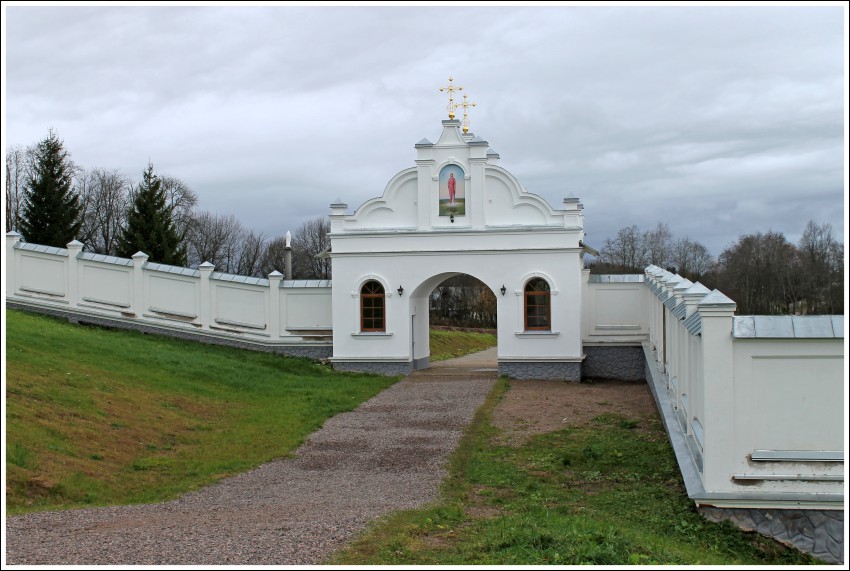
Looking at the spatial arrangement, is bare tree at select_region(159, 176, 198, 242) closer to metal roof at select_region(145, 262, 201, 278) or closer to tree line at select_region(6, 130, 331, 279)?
tree line at select_region(6, 130, 331, 279)

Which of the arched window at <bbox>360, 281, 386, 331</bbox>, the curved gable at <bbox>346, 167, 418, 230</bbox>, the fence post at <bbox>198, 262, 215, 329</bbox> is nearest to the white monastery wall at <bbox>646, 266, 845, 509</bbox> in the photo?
the curved gable at <bbox>346, 167, 418, 230</bbox>

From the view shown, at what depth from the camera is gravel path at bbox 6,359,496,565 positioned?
24.4 feet

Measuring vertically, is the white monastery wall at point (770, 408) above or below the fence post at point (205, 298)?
below

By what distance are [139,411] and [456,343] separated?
86.3 feet

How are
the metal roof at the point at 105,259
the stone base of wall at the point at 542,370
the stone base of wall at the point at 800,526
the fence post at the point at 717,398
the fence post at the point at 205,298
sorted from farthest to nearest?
the metal roof at the point at 105,259
the fence post at the point at 205,298
the stone base of wall at the point at 542,370
the fence post at the point at 717,398
the stone base of wall at the point at 800,526

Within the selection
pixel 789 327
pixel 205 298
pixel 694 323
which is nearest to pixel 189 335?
pixel 205 298

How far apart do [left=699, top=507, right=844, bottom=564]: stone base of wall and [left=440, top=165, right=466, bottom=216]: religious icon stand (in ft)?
51.8

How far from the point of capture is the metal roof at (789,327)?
8953 mm

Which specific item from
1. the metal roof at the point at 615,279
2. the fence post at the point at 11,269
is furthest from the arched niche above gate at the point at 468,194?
the fence post at the point at 11,269

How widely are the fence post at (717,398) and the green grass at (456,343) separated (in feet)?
79.2

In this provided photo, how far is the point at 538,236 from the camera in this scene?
2391 centimetres

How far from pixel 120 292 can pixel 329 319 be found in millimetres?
6414

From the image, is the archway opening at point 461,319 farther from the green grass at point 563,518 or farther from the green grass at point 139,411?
the green grass at point 563,518

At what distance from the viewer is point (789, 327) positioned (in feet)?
29.7
